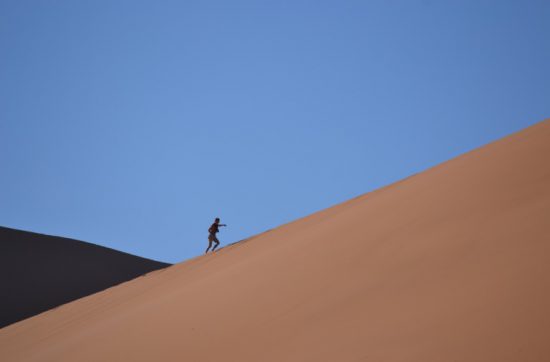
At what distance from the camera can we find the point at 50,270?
20641 millimetres

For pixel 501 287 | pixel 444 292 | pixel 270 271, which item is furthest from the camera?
pixel 270 271

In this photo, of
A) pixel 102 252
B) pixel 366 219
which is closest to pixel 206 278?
pixel 366 219

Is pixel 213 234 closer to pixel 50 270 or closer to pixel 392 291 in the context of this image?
pixel 392 291

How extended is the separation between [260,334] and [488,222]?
1.63 metres

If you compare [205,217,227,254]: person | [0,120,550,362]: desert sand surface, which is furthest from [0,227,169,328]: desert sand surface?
[0,120,550,362]: desert sand surface

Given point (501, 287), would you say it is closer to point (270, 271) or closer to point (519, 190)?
point (519, 190)

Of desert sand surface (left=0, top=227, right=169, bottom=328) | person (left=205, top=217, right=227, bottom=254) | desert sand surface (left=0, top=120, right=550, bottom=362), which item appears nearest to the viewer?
desert sand surface (left=0, top=120, right=550, bottom=362)

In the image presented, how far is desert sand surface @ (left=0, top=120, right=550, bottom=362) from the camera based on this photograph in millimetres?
2311

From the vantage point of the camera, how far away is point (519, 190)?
3867mm

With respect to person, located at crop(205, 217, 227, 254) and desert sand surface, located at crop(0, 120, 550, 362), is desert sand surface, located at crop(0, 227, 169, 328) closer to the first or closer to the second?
person, located at crop(205, 217, 227, 254)

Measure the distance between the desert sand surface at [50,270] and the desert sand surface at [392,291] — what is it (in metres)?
12.6

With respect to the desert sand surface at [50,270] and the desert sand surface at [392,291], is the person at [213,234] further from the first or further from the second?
the desert sand surface at [50,270]

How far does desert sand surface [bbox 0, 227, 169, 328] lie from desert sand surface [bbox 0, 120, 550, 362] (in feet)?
41.4

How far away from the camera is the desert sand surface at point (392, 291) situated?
231cm
